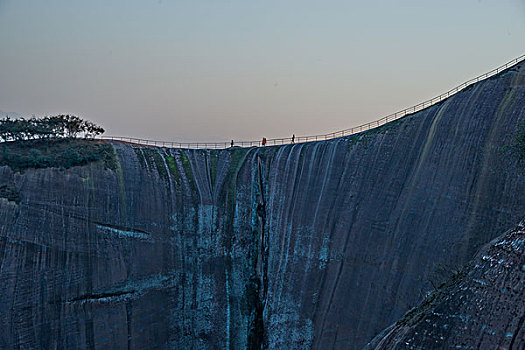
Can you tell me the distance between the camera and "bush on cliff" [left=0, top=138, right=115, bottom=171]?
31.6 meters

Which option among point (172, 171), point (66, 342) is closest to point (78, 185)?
point (172, 171)

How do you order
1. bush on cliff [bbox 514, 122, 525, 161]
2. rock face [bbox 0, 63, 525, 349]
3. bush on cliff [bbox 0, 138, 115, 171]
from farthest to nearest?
bush on cliff [bbox 0, 138, 115, 171]
rock face [bbox 0, 63, 525, 349]
bush on cliff [bbox 514, 122, 525, 161]

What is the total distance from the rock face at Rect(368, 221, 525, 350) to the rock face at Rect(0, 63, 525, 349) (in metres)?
13.7

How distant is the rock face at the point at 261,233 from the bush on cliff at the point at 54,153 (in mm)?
672

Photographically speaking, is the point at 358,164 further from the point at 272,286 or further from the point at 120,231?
the point at 120,231

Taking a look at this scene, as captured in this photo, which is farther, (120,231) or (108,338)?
(120,231)

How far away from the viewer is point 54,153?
33.8m

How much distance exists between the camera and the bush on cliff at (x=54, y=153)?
104ft

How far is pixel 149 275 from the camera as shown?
108 feet

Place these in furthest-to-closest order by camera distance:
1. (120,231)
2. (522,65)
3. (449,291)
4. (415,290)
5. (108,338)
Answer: (120,231)
(108,338)
(522,65)
(415,290)
(449,291)

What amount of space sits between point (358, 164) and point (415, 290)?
34.1 ft

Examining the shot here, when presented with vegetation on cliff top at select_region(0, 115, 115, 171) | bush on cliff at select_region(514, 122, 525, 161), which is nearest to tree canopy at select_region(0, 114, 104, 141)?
vegetation on cliff top at select_region(0, 115, 115, 171)

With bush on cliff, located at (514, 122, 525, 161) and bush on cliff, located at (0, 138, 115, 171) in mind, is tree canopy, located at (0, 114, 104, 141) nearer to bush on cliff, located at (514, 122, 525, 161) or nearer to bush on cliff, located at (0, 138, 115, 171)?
bush on cliff, located at (0, 138, 115, 171)

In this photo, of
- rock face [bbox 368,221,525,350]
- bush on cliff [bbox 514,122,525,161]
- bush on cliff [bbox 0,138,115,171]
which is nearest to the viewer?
rock face [bbox 368,221,525,350]
